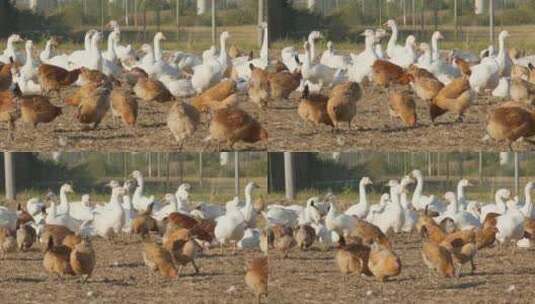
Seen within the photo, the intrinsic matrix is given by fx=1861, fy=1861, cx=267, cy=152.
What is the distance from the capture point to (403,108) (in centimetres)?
1269

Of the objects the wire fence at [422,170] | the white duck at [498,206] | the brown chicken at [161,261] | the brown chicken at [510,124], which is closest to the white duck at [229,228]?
the brown chicken at [161,261]

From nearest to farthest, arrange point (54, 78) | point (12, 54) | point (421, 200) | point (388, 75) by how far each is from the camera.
Result: point (54, 78) → point (388, 75) → point (421, 200) → point (12, 54)

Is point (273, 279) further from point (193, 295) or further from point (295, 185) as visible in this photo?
point (295, 185)

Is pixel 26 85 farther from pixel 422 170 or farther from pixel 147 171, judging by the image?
pixel 422 170

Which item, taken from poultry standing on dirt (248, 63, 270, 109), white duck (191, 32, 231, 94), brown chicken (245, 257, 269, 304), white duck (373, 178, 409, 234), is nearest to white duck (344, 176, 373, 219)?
white duck (373, 178, 409, 234)

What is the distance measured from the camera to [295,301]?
1174 centimetres

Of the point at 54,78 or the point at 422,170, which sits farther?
the point at 422,170

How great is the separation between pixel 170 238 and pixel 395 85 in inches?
98.5

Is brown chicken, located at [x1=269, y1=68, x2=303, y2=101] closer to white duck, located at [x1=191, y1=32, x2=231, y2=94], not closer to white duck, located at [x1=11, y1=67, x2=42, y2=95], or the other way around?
white duck, located at [x1=191, y1=32, x2=231, y2=94]

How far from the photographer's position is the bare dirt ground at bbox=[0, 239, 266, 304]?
11.6 meters

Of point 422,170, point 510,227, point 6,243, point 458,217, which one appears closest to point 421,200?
point 422,170

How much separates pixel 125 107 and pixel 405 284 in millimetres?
2292

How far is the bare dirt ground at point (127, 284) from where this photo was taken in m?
11.6

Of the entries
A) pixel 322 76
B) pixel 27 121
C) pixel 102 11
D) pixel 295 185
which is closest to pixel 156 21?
pixel 102 11
